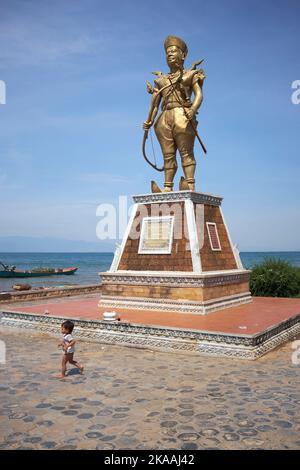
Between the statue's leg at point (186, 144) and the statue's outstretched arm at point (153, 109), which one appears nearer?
the statue's leg at point (186, 144)

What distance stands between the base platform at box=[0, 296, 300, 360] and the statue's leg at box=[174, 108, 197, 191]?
4.50 m

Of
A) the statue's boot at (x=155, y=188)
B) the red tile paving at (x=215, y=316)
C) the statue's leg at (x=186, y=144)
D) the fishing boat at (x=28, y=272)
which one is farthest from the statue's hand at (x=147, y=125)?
the fishing boat at (x=28, y=272)

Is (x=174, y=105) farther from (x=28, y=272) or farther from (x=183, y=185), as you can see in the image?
(x=28, y=272)

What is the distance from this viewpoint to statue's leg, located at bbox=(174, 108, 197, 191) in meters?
13.5

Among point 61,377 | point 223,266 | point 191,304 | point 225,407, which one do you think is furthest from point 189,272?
point 225,407

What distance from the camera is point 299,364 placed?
7508mm

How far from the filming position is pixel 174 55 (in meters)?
13.4

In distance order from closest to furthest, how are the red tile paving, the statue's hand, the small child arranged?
1. the small child
2. the red tile paving
3. the statue's hand

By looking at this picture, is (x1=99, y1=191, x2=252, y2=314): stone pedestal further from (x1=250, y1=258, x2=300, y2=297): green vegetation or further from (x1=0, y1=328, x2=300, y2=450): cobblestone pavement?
(x1=0, y1=328, x2=300, y2=450): cobblestone pavement

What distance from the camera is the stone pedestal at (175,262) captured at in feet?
38.6

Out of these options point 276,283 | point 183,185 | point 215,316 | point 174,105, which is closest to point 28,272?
point 276,283

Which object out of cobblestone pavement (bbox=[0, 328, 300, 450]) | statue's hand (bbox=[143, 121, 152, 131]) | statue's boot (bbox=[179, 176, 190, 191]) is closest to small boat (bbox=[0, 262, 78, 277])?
statue's hand (bbox=[143, 121, 152, 131])

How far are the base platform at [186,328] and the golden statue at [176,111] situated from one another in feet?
15.1

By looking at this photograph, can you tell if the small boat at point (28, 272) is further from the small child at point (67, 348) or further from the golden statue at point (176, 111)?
the small child at point (67, 348)
